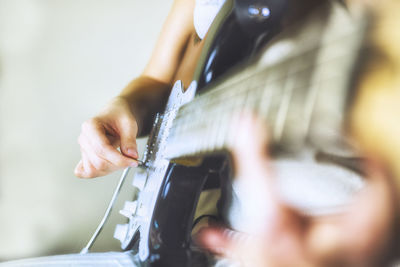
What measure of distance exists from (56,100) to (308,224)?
2.90ft

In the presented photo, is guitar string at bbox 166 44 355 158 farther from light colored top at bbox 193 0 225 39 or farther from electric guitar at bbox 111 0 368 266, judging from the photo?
light colored top at bbox 193 0 225 39

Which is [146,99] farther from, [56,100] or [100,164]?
[56,100]

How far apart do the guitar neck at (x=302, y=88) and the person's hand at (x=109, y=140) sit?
27 cm

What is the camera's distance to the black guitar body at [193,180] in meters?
0.43

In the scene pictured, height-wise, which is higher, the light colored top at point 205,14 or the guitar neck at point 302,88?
the light colored top at point 205,14

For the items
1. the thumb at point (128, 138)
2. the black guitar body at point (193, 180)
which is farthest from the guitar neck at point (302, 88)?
the thumb at point (128, 138)

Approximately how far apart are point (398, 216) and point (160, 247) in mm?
341

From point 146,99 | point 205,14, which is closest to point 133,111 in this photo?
point 146,99

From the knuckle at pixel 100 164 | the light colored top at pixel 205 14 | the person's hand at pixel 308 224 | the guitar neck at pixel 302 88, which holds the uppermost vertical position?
the light colored top at pixel 205 14

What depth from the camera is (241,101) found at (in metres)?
0.28

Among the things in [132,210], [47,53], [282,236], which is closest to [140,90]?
[132,210]

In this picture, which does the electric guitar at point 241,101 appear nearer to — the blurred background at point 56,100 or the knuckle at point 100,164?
the knuckle at point 100,164

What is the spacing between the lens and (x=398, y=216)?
0.21m

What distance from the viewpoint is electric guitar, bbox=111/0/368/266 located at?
0.21m
